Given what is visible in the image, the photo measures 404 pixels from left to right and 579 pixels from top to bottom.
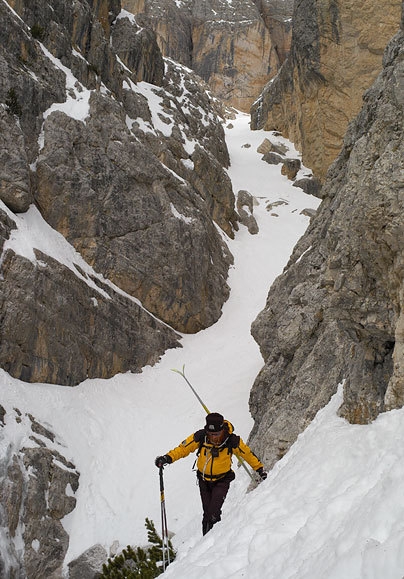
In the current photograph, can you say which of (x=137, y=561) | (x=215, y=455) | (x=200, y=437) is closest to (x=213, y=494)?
(x=215, y=455)

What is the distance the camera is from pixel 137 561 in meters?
11.9

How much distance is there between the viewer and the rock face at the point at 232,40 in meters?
81.4

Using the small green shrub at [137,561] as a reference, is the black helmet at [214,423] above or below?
above

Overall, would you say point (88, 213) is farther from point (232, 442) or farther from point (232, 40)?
point (232, 40)

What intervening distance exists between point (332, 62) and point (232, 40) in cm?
5201

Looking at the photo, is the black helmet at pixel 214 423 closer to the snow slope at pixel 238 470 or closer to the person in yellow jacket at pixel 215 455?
the person in yellow jacket at pixel 215 455

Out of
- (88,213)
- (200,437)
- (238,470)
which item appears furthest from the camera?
(88,213)

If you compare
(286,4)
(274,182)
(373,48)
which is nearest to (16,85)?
(373,48)

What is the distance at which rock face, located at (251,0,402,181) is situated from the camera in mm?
35281

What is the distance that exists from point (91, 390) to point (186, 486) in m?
6.98

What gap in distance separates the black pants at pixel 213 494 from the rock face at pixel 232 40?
84.9 metres

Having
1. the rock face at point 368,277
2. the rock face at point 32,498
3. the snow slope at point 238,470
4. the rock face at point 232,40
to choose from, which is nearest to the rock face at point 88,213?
the snow slope at point 238,470

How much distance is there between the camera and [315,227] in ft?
51.0

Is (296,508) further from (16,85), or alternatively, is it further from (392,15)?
(392,15)
